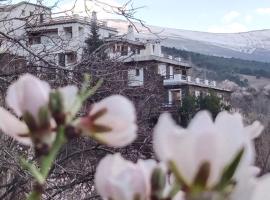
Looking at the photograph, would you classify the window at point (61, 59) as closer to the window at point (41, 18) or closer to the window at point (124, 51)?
the window at point (41, 18)

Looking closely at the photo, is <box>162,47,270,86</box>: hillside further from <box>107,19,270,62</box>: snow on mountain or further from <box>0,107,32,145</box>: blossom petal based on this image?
<box>0,107,32,145</box>: blossom petal

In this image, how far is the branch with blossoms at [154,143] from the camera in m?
0.41

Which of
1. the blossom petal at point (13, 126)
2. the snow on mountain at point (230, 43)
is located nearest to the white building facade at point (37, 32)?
the blossom petal at point (13, 126)

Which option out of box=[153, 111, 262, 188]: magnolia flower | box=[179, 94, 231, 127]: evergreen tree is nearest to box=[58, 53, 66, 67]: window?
box=[179, 94, 231, 127]: evergreen tree

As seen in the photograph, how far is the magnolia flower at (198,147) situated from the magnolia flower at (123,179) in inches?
1.4

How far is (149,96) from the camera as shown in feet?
18.5

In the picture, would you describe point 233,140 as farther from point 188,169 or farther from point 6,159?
point 6,159

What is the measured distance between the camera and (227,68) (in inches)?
1982

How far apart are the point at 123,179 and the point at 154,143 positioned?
0.05 meters

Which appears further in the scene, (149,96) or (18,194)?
(149,96)

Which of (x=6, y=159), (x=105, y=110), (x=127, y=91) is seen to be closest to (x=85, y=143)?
(x=127, y=91)

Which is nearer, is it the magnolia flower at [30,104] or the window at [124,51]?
the magnolia flower at [30,104]

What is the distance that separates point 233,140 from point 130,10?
436 cm

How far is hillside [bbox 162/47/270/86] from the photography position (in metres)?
45.7
